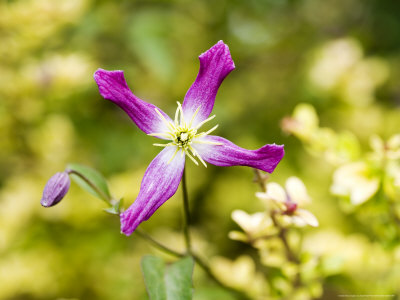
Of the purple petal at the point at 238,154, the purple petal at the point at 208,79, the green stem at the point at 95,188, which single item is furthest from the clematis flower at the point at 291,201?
the green stem at the point at 95,188

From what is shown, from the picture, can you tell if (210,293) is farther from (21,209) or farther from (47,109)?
(47,109)

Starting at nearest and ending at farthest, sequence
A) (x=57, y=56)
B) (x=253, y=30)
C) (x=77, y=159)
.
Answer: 1. (x=57, y=56)
2. (x=77, y=159)
3. (x=253, y=30)

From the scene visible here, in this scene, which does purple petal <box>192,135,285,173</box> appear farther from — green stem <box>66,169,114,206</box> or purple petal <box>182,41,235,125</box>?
green stem <box>66,169,114,206</box>

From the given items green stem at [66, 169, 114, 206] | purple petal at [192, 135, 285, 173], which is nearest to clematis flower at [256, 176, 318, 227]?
purple petal at [192, 135, 285, 173]

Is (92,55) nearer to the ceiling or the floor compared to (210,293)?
nearer to the ceiling

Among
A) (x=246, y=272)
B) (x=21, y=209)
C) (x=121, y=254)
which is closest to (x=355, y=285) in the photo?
(x=246, y=272)

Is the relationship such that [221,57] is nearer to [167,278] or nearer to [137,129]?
[167,278]

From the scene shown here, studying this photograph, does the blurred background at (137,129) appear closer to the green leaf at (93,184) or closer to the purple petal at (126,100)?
the green leaf at (93,184)
